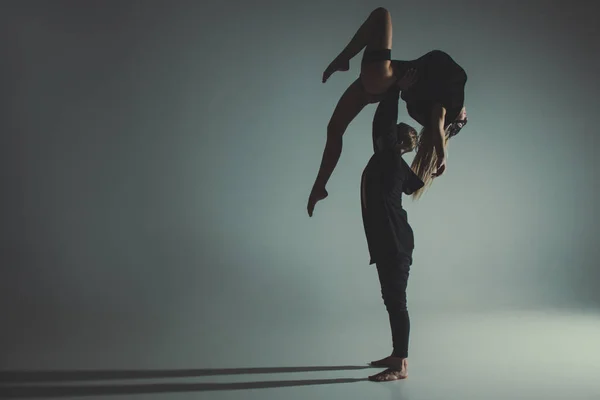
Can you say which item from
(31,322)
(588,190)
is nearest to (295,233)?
(31,322)

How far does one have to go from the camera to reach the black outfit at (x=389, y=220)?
2.49m

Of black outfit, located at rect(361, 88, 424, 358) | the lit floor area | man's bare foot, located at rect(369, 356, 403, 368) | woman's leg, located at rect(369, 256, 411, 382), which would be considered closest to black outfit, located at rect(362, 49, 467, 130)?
black outfit, located at rect(361, 88, 424, 358)

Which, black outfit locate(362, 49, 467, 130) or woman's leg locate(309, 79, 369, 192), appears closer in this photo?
black outfit locate(362, 49, 467, 130)

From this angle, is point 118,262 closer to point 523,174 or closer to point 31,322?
point 31,322

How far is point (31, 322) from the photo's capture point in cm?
341

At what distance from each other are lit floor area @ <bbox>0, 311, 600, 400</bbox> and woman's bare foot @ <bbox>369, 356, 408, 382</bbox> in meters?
0.04

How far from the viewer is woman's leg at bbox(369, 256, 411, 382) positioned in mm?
2484

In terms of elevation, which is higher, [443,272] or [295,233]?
[295,233]

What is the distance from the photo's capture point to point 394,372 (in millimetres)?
2500

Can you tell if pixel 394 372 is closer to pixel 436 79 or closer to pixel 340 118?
pixel 340 118

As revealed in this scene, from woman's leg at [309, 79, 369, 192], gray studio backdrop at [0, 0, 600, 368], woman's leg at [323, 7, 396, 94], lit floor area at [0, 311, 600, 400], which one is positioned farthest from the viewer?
gray studio backdrop at [0, 0, 600, 368]

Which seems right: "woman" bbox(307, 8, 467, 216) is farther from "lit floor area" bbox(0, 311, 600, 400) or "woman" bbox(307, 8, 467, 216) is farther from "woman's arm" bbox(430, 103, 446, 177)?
"lit floor area" bbox(0, 311, 600, 400)

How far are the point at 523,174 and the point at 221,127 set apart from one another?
2309 millimetres

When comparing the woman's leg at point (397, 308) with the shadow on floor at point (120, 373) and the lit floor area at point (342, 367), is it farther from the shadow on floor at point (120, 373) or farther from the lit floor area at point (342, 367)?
the shadow on floor at point (120, 373)
